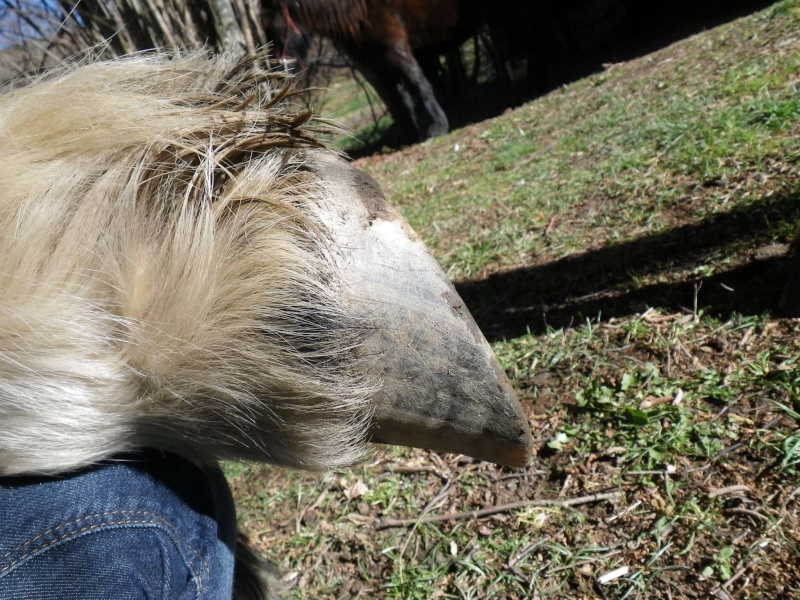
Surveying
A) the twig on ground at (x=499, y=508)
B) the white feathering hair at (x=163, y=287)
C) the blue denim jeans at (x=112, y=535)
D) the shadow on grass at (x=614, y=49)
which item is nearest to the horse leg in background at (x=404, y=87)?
the shadow on grass at (x=614, y=49)

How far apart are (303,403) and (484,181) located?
160 inches

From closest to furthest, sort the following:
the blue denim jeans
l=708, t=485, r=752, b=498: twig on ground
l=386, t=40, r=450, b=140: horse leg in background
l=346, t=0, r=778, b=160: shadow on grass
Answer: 1. the blue denim jeans
2. l=708, t=485, r=752, b=498: twig on ground
3. l=346, t=0, r=778, b=160: shadow on grass
4. l=386, t=40, r=450, b=140: horse leg in background

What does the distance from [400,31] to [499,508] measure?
251 inches

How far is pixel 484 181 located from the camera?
16.0 feet

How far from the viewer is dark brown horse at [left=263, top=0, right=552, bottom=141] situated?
6.80 metres

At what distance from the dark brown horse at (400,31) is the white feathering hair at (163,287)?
6.03 metres

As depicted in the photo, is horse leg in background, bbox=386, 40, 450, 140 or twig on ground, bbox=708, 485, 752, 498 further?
horse leg in background, bbox=386, 40, 450, 140

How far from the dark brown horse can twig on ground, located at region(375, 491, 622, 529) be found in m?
5.72

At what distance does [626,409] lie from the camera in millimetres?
1979

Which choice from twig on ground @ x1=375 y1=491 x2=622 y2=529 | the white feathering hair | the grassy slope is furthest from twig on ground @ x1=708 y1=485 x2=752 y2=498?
the white feathering hair

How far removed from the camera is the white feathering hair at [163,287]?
919 mm

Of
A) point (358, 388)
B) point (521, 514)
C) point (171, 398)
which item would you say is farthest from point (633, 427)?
point (171, 398)

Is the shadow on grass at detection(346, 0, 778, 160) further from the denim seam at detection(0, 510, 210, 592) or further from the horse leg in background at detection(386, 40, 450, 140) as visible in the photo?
the denim seam at detection(0, 510, 210, 592)

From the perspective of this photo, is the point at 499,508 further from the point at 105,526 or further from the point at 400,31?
the point at 400,31
